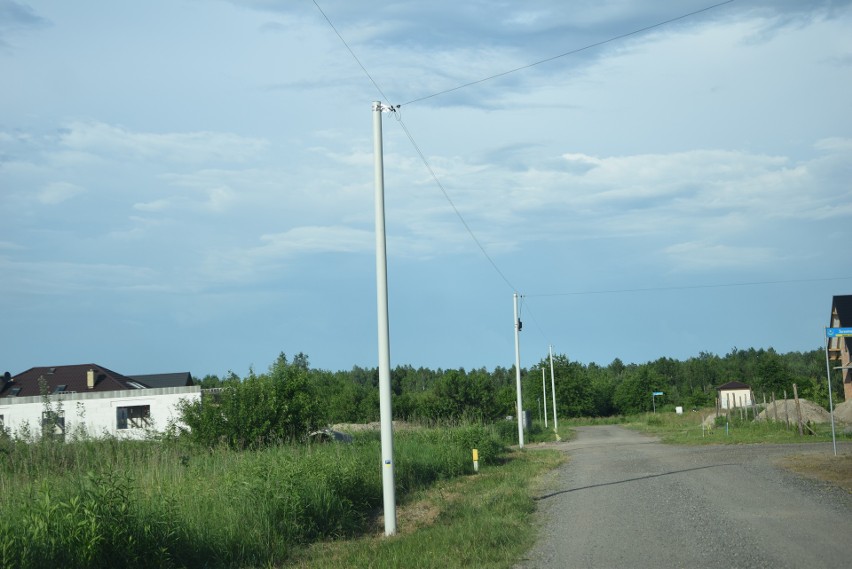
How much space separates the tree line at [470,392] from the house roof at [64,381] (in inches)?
400

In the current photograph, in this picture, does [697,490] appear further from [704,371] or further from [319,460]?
[704,371]

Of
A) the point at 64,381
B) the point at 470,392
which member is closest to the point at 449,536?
the point at 64,381

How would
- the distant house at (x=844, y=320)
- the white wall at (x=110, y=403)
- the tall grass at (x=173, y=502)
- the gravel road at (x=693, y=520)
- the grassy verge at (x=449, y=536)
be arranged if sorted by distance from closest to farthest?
the tall grass at (x=173, y=502) → the gravel road at (x=693, y=520) → the grassy verge at (x=449, y=536) → the white wall at (x=110, y=403) → the distant house at (x=844, y=320)

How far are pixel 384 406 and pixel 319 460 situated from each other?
2.64 meters

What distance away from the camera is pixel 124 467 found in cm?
1373

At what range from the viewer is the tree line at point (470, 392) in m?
25.2

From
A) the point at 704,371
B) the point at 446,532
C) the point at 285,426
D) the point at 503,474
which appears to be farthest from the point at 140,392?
the point at 704,371

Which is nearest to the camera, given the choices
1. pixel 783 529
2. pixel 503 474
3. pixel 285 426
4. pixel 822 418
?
pixel 783 529

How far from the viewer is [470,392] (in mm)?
87750

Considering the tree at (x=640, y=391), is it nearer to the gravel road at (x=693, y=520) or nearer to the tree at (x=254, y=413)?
the tree at (x=254, y=413)

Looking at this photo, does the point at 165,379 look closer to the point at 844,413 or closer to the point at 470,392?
the point at 470,392

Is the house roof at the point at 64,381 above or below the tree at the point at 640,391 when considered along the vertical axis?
above

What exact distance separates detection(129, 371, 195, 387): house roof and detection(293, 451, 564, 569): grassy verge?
217 feet

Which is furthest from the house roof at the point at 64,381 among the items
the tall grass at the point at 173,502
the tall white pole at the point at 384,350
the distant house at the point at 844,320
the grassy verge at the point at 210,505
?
the tall white pole at the point at 384,350
